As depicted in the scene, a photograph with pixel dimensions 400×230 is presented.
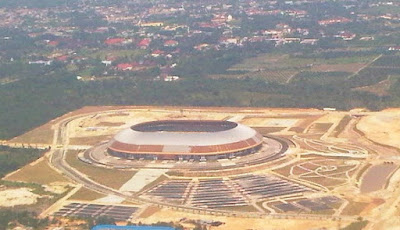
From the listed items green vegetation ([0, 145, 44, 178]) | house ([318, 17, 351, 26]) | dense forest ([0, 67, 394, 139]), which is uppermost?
house ([318, 17, 351, 26])

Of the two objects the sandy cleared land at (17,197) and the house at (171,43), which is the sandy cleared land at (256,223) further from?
the house at (171,43)

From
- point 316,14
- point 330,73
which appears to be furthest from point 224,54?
point 316,14

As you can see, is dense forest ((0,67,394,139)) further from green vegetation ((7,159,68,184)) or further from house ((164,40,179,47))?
house ((164,40,179,47))

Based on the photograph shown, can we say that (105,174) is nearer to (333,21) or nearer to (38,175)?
(38,175)

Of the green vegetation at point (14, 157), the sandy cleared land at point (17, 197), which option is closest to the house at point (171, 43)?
the green vegetation at point (14, 157)

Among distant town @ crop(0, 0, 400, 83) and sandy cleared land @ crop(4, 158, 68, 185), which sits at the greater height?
distant town @ crop(0, 0, 400, 83)

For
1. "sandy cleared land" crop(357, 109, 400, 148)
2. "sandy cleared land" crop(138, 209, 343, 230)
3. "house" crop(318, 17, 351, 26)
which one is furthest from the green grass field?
"house" crop(318, 17, 351, 26)

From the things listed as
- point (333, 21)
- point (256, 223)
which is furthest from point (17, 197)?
point (333, 21)
